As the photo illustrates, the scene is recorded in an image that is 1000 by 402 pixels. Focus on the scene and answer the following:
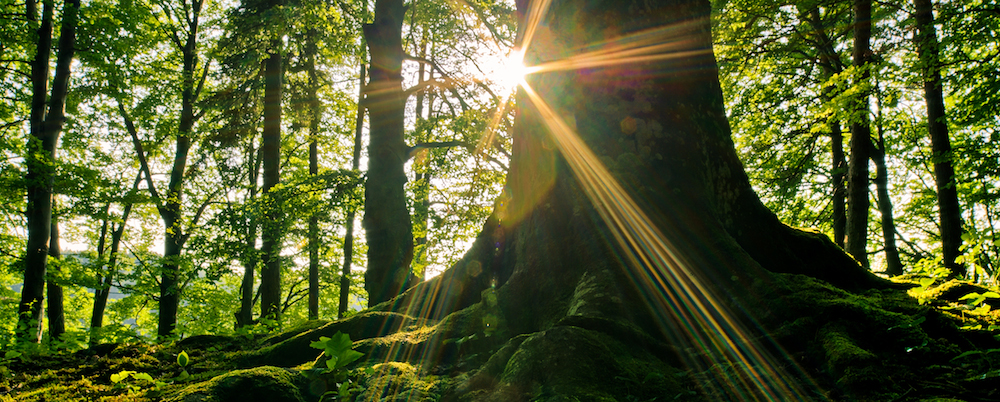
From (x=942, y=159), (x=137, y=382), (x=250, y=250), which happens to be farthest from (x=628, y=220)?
(x=942, y=159)

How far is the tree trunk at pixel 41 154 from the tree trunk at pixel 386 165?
607cm

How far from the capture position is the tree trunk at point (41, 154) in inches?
324

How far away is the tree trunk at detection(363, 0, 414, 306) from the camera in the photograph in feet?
23.1

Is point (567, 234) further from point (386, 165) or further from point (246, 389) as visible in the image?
point (386, 165)

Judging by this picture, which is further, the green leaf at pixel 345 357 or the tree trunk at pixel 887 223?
the tree trunk at pixel 887 223

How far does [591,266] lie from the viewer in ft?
9.21

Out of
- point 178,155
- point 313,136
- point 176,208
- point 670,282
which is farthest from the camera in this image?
point 313,136

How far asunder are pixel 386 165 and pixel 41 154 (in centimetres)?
651

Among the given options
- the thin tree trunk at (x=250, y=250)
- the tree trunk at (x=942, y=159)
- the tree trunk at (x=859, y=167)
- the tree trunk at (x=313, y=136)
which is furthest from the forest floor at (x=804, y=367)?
the tree trunk at (x=942, y=159)

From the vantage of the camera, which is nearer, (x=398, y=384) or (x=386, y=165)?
(x=398, y=384)

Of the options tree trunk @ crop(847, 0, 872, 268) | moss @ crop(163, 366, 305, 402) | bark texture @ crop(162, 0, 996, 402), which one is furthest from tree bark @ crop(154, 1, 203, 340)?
tree trunk @ crop(847, 0, 872, 268)

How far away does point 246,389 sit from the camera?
189cm

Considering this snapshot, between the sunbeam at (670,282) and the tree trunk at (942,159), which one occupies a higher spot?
the tree trunk at (942,159)

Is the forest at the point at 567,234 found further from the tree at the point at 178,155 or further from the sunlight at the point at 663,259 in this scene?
the tree at the point at 178,155
